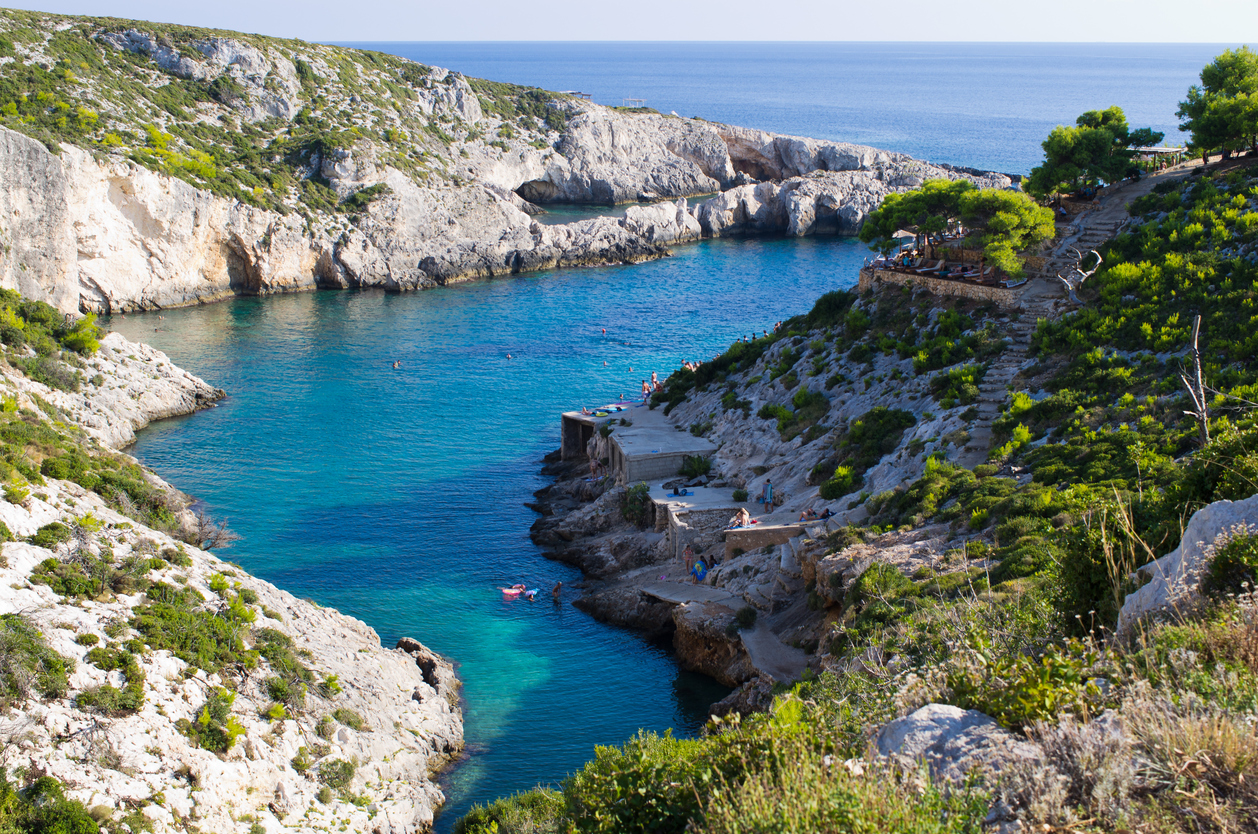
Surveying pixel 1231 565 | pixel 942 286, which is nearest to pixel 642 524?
pixel 942 286

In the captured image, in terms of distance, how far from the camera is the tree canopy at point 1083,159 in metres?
45.8

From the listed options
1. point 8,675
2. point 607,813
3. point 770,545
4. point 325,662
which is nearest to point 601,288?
point 770,545

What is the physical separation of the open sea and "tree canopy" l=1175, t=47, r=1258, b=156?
33.7 meters

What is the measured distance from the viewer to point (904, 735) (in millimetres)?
10922

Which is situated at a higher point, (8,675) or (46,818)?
(8,675)

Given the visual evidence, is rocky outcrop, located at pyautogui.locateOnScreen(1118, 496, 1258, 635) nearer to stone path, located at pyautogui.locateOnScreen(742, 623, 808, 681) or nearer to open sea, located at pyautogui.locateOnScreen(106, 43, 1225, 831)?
stone path, located at pyautogui.locateOnScreen(742, 623, 808, 681)

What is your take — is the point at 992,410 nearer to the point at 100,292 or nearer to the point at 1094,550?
the point at 1094,550

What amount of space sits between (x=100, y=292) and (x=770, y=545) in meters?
70.8

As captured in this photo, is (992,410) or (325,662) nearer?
(325,662)

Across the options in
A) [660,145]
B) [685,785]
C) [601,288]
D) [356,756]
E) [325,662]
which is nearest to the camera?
[685,785]

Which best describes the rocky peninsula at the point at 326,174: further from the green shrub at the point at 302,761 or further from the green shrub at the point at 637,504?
the green shrub at the point at 302,761

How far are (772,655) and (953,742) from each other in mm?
19997

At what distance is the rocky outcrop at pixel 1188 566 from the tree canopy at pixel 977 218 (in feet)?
95.2

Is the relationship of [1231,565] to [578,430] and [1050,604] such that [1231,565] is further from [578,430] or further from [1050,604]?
[578,430]
